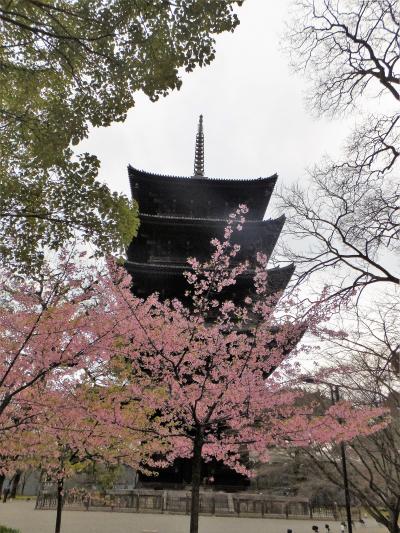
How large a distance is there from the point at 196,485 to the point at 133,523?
10.3m

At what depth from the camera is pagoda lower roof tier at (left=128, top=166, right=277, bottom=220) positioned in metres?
20.7

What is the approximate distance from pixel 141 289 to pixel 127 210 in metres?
14.1

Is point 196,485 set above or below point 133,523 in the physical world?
above

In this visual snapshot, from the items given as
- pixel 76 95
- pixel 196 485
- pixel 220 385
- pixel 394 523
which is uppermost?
pixel 76 95

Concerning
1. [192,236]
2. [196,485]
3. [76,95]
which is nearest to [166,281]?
[192,236]

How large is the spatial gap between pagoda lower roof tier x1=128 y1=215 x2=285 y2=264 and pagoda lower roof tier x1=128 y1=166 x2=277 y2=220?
1.41 metres

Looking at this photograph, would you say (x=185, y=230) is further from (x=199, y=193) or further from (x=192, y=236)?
(x=199, y=193)

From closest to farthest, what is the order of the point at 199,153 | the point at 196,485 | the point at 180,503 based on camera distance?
the point at 196,485
the point at 180,503
the point at 199,153

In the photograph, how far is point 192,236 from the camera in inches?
795

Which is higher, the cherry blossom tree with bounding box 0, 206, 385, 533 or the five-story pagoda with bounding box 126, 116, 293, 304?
the five-story pagoda with bounding box 126, 116, 293, 304

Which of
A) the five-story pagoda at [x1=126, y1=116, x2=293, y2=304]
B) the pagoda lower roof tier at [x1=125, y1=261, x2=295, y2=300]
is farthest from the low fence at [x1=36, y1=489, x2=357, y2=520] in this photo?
the five-story pagoda at [x1=126, y1=116, x2=293, y2=304]

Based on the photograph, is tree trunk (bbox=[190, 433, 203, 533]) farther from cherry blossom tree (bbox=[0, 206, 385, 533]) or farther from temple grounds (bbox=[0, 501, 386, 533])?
temple grounds (bbox=[0, 501, 386, 533])

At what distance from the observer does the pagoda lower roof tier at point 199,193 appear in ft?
67.9

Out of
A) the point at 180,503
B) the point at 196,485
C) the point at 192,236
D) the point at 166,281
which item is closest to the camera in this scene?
the point at 196,485
